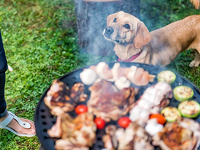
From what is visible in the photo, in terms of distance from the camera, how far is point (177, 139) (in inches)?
71.0

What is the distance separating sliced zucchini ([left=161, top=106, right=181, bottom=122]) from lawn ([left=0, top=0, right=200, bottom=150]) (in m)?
2.29

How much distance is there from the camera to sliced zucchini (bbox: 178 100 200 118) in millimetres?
2012

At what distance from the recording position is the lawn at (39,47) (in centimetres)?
419

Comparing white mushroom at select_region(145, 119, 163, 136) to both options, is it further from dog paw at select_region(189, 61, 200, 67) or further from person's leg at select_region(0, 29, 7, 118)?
dog paw at select_region(189, 61, 200, 67)

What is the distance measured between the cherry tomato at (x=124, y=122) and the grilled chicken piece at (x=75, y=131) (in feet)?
0.81

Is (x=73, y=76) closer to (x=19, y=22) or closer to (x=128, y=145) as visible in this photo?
(x=128, y=145)

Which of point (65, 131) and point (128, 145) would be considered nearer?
point (128, 145)

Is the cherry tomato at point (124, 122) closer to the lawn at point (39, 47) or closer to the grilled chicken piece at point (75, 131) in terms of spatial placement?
the grilled chicken piece at point (75, 131)

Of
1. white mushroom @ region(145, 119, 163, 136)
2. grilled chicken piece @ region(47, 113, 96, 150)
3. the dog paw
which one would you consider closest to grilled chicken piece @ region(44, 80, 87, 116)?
grilled chicken piece @ region(47, 113, 96, 150)

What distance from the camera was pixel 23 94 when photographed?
429 centimetres

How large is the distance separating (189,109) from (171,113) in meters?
0.17

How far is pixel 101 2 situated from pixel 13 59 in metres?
2.45

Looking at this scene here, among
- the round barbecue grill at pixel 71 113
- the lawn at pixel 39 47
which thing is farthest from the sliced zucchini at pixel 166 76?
the lawn at pixel 39 47

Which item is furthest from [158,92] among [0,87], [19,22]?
[19,22]
